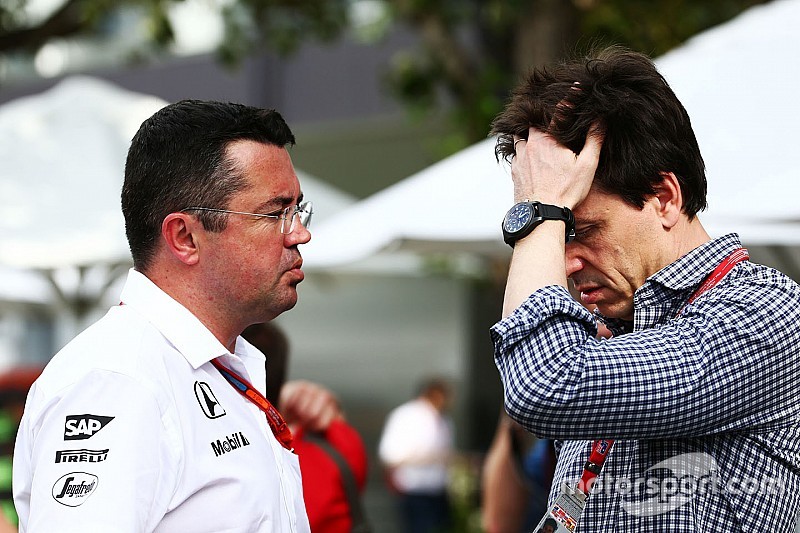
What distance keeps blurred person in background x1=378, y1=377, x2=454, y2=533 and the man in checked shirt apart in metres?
8.86

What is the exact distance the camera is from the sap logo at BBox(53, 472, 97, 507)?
71.6 inches

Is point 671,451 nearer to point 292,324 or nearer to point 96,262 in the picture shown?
point 96,262

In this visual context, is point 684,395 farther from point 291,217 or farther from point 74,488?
point 74,488

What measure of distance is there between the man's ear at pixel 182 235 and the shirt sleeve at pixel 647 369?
69cm

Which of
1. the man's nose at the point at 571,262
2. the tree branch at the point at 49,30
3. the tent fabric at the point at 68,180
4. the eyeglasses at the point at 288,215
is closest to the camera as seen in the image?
the man's nose at the point at 571,262

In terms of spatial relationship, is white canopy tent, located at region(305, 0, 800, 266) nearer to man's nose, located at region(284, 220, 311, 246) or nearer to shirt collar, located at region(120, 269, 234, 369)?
man's nose, located at region(284, 220, 311, 246)

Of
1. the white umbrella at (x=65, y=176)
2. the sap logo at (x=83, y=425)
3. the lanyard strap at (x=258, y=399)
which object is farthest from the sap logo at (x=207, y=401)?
the white umbrella at (x=65, y=176)

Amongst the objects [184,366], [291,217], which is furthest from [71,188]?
[184,366]

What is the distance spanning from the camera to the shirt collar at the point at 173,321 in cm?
214

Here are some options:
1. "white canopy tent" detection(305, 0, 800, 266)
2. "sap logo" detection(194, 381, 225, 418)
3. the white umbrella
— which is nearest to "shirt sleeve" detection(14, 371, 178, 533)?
"sap logo" detection(194, 381, 225, 418)

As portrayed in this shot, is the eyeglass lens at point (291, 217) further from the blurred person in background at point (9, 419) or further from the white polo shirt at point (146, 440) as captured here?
the blurred person in background at point (9, 419)

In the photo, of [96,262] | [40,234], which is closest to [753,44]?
[96,262]

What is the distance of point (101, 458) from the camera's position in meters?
1.84

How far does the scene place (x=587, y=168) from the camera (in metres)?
2.00
